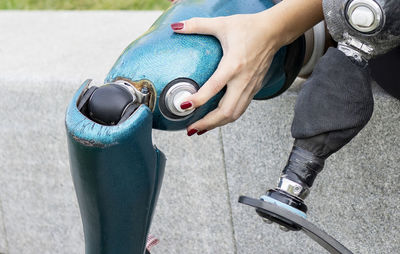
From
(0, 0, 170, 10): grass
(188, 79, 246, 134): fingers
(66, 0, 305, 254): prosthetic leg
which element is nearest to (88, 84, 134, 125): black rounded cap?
(66, 0, 305, 254): prosthetic leg

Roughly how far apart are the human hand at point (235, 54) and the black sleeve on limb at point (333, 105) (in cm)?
12

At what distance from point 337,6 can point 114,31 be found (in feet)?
3.34

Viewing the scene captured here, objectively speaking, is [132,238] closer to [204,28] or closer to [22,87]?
[204,28]

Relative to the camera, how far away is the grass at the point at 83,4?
257 cm

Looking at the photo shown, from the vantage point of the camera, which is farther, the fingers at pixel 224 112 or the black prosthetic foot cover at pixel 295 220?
the fingers at pixel 224 112

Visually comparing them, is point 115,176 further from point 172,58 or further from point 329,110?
point 329,110

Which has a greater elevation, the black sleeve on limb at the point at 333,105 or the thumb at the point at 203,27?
the thumb at the point at 203,27

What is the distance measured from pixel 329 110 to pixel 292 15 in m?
0.18

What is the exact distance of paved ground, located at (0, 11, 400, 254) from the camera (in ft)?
3.87

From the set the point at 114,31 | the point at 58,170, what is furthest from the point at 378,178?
the point at 114,31

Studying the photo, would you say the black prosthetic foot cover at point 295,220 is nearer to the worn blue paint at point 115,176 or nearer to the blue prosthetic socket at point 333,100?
the blue prosthetic socket at point 333,100

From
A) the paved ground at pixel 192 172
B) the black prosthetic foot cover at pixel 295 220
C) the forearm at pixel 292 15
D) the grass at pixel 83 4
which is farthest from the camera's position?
the grass at pixel 83 4

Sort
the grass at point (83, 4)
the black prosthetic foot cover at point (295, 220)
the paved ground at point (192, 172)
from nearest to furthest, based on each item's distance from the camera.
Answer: the black prosthetic foot cover at point (295, 220), the paved ground at point (192, 172), the grass at point (83, 4)

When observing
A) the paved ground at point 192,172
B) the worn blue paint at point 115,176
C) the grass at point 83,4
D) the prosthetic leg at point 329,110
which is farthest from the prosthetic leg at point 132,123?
the grass at point 83,4
